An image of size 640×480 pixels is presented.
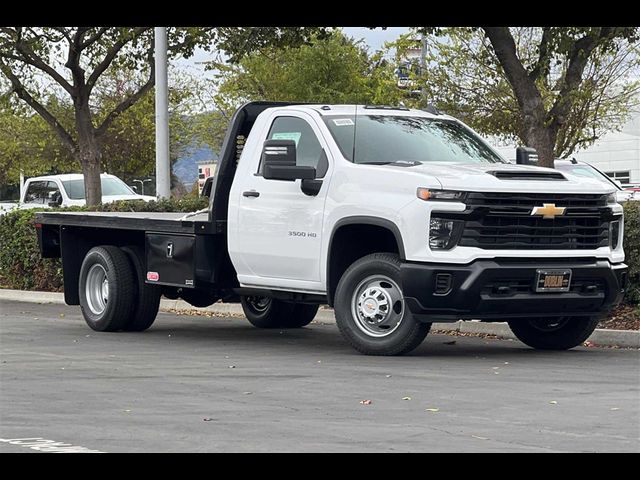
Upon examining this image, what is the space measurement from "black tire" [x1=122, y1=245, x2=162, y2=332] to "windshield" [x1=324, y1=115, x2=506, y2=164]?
9.66ft

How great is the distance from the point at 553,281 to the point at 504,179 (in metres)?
0.93

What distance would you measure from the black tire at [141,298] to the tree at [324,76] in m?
23.8

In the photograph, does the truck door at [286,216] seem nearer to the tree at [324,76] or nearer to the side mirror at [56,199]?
the side mirror at [56,199]

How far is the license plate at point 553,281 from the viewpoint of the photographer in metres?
12.1

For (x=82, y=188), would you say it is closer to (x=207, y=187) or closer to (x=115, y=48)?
(x=115, y=48)

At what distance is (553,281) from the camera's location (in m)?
12.1

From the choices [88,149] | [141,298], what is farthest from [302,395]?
[88,149]

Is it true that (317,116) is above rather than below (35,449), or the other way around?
above

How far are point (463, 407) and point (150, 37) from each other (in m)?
19.2

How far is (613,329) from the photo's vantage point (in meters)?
14.0

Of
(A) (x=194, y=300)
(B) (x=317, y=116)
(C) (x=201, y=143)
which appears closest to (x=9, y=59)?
(A) (x=194, y=300)

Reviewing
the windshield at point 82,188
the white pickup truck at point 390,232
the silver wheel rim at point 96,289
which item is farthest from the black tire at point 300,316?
the windshield at point 82,188

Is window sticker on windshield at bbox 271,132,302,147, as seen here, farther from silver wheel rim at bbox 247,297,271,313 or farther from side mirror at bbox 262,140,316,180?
silver wheel rim at bbox 247,297,271,313
